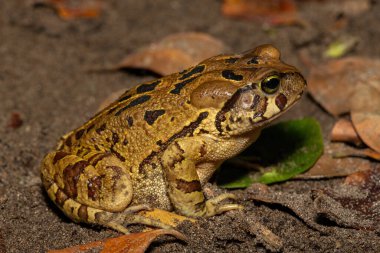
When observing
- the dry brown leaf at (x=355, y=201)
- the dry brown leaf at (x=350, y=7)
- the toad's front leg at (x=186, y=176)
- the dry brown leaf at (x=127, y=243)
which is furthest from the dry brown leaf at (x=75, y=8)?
the dry brown leaf at (x=355, y=201)

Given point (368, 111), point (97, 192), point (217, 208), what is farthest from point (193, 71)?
point (368, 111)

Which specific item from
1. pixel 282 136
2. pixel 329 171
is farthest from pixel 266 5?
pixel 329 171

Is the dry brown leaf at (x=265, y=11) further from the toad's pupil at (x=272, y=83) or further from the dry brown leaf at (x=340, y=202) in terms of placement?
the toad's pupil at (x=272, y=83)

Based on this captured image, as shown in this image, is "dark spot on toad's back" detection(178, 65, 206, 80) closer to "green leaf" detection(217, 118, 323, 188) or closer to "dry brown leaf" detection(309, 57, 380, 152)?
"green leaf" detection(217, 118, 323, 188)

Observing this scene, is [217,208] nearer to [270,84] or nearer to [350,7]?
[270,84]

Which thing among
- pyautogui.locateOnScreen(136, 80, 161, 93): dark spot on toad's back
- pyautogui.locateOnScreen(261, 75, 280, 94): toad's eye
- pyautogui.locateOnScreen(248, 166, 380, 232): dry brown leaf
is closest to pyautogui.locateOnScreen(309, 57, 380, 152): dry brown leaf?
pyautogui.locateOnScreen(248, 166, 380, 232): dry brown leaf
